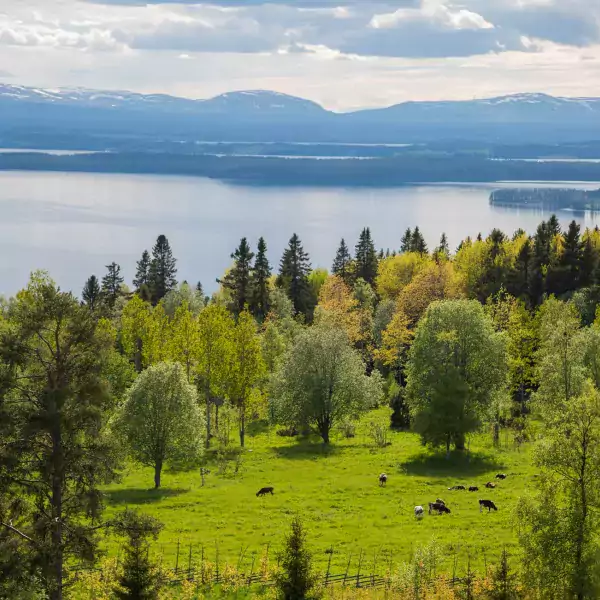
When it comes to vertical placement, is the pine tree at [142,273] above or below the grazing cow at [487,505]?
above

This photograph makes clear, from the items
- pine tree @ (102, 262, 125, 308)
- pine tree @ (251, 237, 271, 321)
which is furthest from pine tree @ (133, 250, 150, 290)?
pine tree @ (251, 237, 271, 321)

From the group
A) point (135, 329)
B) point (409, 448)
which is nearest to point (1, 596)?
point (409, 448)

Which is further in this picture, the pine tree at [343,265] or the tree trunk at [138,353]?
the pine tree at [343,265]

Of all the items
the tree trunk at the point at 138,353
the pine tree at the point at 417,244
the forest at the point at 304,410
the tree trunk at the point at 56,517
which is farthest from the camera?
the pine tree at the point at 417,244

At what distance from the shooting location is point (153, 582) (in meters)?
25.2

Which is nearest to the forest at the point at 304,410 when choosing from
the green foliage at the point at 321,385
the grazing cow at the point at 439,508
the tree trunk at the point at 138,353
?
the green foliage at the point at 321,385

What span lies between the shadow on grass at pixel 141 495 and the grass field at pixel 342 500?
0.06m

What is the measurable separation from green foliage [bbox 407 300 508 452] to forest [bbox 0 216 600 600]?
143mm

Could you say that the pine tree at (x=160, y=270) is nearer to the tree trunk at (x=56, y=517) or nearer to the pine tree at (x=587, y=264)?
the pine tree at (x=587, y=264)

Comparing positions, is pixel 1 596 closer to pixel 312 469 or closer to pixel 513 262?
pixel 312 469

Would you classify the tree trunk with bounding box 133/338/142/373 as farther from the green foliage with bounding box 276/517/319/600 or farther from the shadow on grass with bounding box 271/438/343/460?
the green foliage with bounding box 276/517/319/600

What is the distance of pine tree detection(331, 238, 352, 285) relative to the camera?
11723 cm

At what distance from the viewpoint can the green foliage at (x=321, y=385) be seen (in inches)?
2453

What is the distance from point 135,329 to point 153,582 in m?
58.4
